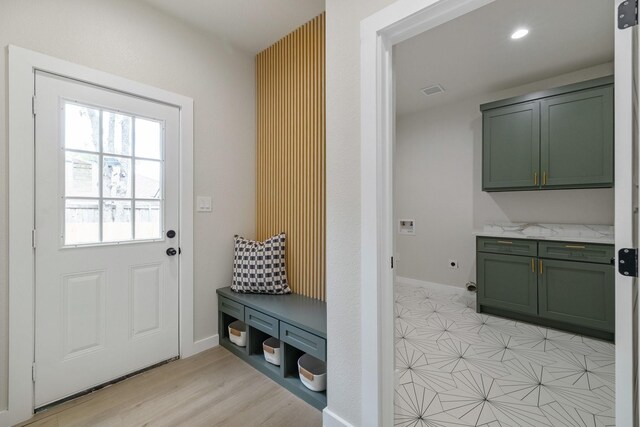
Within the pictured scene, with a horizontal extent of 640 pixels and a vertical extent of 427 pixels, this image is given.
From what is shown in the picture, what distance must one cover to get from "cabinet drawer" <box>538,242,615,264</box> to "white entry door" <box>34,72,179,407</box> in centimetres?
329

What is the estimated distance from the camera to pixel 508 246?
113 inches

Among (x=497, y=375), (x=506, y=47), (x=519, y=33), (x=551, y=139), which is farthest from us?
(x=551, y=139)

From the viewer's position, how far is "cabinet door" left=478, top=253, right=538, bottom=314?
2744 mm

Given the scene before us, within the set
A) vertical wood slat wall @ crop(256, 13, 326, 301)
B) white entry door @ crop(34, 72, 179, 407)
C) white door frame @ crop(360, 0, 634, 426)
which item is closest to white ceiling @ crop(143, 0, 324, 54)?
vertical wood slat wall @ crop(256, 13, 326, 301)

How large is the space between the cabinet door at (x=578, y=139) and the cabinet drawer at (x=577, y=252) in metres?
0.56

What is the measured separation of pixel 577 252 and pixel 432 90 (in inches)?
87.2

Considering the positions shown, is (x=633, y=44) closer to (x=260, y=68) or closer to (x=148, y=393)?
(x=260, y=68)

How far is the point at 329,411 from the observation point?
60.9 inches

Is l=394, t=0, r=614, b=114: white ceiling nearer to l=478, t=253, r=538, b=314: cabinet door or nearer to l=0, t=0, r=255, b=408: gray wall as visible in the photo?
l=0, t=0, r=255, b=408: gray wall

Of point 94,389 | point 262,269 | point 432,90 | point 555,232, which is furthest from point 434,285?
point 94,389

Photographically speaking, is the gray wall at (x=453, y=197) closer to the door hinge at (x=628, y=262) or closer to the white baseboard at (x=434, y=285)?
the white baseboard at (x=434, y=285)

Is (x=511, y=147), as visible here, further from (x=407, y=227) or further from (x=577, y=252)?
(x=407, y=227)

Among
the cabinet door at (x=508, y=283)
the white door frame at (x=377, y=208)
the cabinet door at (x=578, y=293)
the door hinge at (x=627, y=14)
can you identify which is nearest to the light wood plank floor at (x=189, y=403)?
the white door frame at (x=377, y=208)

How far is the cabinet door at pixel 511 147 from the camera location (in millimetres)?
2832
